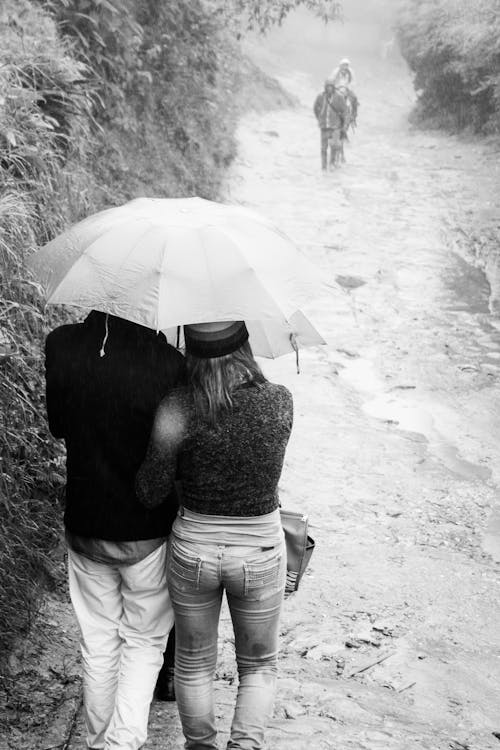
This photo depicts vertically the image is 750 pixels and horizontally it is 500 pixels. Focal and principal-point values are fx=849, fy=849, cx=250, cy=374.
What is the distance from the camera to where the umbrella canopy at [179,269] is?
8.58 ft

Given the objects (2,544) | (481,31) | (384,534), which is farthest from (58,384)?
(481,31)

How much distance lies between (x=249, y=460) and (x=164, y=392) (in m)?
0.34

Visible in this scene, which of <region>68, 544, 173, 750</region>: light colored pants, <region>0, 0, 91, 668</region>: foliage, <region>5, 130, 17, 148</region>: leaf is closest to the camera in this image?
<region>68, 544, 173, 750</region>: light colored pants

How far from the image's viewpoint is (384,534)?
18.5 ft

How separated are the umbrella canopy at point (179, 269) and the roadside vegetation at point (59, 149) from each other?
117 centimetres

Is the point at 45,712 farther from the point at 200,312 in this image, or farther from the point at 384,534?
the point at 384,534

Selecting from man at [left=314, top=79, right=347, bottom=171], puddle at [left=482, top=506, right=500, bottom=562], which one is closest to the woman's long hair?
puddle at [left=482, top=506, right=500, bottom=562]

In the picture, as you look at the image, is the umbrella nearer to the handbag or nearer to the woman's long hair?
the woman's long hair

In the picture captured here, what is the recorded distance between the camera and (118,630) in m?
2.95

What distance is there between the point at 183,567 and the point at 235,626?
0.97 feet

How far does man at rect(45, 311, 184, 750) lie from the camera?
267 cm

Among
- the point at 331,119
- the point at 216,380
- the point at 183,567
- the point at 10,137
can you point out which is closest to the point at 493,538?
the point at 183,567

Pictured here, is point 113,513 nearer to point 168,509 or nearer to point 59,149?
point 168,509

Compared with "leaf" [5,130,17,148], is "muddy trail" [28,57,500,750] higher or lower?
lower
